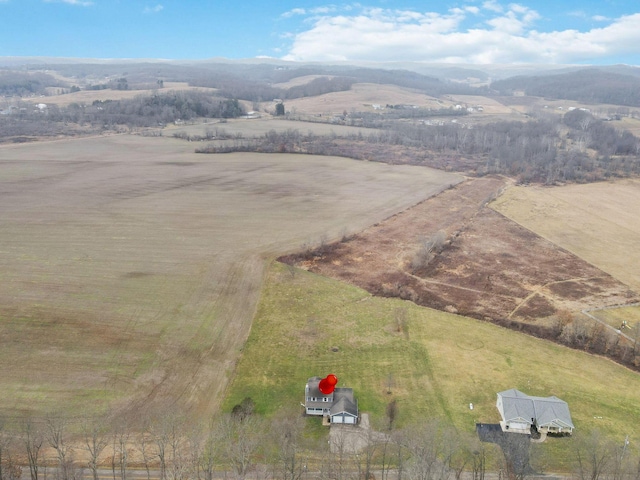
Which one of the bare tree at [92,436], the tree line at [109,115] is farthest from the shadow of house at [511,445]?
the tree line at [109,115]

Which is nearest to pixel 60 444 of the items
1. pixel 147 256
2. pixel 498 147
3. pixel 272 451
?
pixel 272 451

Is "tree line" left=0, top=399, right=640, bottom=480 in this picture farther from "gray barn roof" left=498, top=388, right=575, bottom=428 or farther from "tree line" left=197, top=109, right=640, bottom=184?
"tree line" left=197, top=109, right=640, bottom=184

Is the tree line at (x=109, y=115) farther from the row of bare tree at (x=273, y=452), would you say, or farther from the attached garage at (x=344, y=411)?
the attached garage at (x=344, y=411)

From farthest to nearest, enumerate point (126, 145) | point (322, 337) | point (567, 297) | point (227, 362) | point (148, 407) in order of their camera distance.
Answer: point (126, 145), point (567, 297), point (322, 337), point (227, 362), point (148, 407)

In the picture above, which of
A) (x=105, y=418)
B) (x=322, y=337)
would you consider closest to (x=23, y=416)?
(x=105, y=418)

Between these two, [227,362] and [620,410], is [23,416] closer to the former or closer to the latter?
[227,362]
